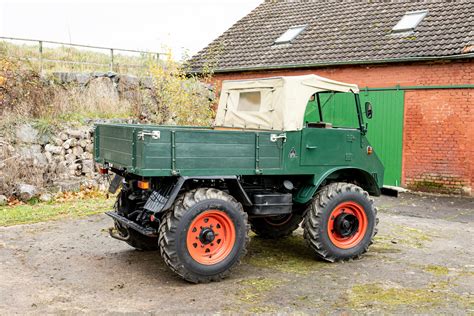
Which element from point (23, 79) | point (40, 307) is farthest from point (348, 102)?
point (40, 307)

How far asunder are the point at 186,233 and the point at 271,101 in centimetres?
223

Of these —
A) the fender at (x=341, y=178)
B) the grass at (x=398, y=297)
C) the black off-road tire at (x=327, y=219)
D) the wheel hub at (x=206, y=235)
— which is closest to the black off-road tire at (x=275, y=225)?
the fender at (x=341, y=178)

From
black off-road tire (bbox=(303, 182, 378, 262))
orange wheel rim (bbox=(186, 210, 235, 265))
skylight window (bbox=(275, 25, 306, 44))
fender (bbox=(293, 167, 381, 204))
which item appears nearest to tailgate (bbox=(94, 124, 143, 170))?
orange wheel rim (bbox=(186, 210, 235, 265))

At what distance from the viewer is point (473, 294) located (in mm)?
5707

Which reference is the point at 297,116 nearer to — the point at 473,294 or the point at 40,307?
the point at 473,294

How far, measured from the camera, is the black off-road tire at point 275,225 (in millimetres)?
8086

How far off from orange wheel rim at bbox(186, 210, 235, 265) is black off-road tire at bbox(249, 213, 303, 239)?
6.40ft

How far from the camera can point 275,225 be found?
812 centimetres

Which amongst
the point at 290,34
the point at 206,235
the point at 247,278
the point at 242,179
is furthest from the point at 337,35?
the point at 206,235

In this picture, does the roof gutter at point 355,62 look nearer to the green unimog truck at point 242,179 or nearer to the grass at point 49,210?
the green unimog truck at point 242,179

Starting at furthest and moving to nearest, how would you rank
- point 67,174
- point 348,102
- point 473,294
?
point 348,102, point 67,174, point 473,294

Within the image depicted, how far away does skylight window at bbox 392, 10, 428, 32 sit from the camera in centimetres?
1456

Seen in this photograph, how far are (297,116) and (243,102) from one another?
3.69 ft

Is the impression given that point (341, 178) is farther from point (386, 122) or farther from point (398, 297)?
point (386, 122)
